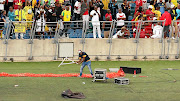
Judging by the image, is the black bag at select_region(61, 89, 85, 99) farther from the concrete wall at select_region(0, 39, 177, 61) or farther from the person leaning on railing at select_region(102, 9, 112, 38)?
the person leaning on railing at select_region(102, 9, 112, 38)

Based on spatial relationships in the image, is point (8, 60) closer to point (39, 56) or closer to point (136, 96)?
point (39, 56)

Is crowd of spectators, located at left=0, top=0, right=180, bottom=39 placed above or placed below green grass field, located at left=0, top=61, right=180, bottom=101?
above

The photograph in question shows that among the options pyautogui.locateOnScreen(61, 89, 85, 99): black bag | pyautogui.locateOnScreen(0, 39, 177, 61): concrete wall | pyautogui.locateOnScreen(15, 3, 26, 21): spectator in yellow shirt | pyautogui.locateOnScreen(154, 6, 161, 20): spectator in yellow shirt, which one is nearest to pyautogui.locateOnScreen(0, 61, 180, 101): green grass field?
pyautogui.locateOnScreen(61, 89, 85, 99): black bag

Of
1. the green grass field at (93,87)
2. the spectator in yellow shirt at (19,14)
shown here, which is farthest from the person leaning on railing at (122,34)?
the spectator in yellow shirt at (19,14)

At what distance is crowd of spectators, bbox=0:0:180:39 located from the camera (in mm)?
28578

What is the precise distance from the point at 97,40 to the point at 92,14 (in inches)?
70.4

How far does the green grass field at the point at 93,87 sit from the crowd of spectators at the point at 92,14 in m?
5.06

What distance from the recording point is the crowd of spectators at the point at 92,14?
93.8 ft

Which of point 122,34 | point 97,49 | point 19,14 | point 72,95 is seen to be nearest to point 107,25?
point 122,34

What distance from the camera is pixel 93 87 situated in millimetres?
17188

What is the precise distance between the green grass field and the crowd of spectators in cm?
506

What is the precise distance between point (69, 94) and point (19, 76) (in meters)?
6.99

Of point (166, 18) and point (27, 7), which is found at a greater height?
point (27, 7)

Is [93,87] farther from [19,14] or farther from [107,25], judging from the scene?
[19,14]
